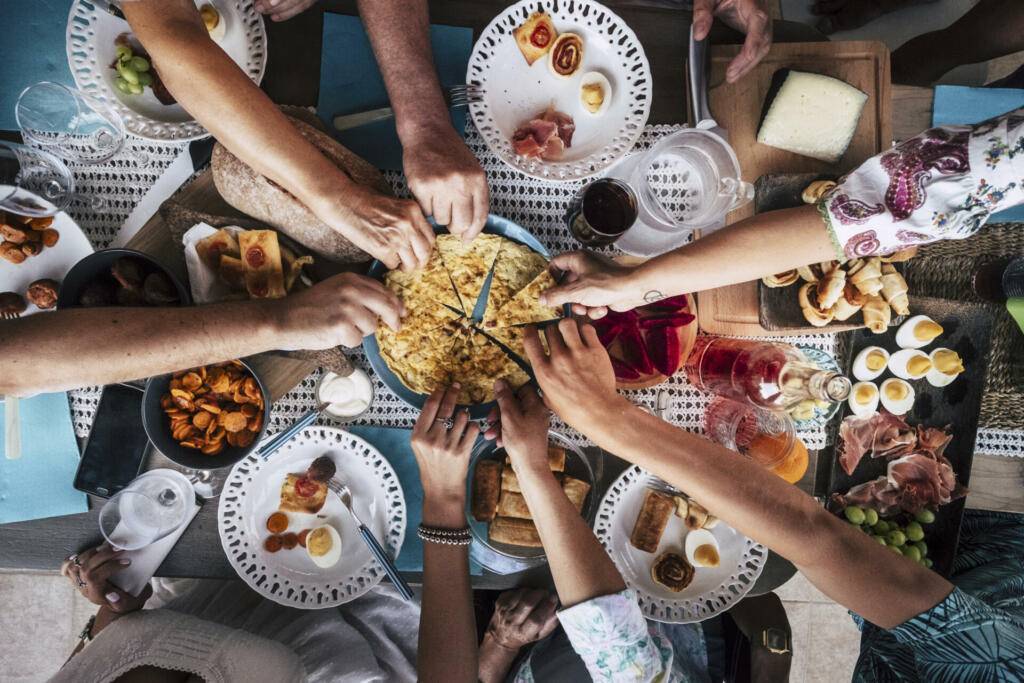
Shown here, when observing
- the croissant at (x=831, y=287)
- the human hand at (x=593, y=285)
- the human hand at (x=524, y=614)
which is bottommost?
the human hand at (x=524, y=614)

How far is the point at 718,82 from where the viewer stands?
5.40 feet

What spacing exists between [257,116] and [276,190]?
0.18 m

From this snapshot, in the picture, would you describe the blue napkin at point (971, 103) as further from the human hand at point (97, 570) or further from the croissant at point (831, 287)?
the human hand at point (97, 570)

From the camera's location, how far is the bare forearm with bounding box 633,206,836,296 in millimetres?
1395

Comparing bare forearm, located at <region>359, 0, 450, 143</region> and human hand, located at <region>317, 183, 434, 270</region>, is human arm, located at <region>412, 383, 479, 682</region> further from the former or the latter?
bare forearm, located at <region>359, 0, 450, 143</region>

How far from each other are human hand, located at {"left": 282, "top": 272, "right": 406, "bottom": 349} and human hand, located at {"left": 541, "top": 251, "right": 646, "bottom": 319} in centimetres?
45

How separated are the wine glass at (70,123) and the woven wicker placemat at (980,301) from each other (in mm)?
2424

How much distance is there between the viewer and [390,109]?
158cm

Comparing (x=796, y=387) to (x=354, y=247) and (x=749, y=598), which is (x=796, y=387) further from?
(x=354, y=247)

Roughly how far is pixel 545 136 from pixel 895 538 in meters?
1.61

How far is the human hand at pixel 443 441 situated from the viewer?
150cm

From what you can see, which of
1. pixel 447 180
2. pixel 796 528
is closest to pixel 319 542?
pixel 447 180

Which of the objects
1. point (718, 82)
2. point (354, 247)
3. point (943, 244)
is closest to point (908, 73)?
point (943, 244)

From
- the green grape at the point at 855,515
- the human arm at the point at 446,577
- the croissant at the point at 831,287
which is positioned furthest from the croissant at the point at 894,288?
the human arm at the point at 446,577
